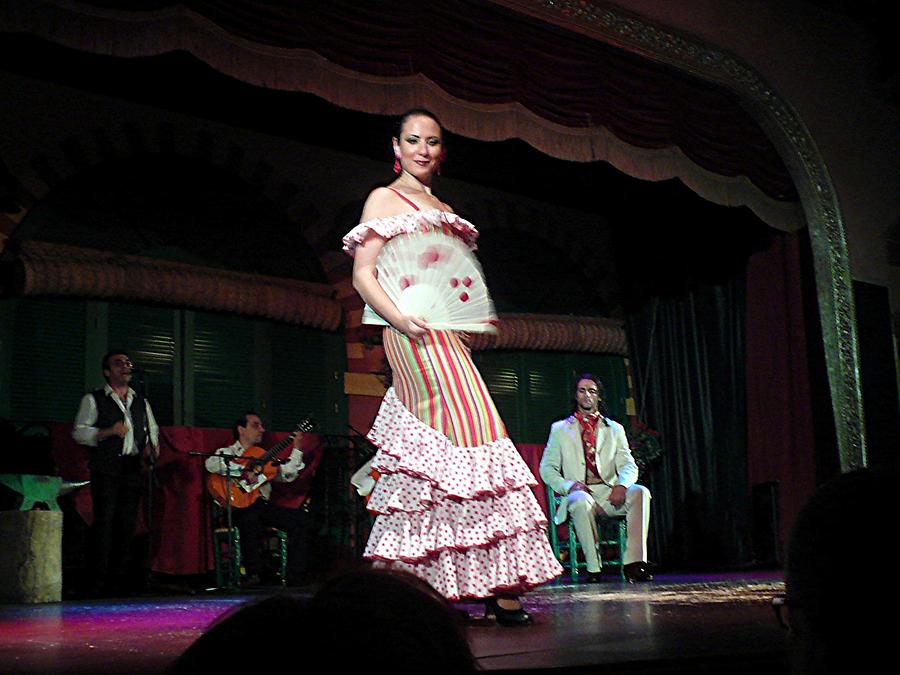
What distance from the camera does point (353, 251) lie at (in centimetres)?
333

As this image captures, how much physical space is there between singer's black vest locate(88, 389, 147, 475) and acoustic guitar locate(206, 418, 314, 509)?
0.54 meters

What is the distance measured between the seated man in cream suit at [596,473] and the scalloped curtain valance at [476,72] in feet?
5.38

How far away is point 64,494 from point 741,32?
4849 mm

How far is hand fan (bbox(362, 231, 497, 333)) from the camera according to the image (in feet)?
10.4

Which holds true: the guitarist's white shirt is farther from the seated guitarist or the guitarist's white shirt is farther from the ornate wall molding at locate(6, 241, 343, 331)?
the ornate wall molding at locate(6, 241, 343, 331)

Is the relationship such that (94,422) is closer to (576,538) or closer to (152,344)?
(152,344)

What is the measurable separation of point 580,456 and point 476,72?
275 cm

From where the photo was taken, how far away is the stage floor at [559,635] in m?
2.15

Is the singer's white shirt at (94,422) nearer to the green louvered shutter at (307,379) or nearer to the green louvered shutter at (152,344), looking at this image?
the green louvered shutter at (152,344)

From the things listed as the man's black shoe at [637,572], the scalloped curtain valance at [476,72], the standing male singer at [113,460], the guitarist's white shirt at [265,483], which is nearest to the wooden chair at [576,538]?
the man's black shoe at [637,572]

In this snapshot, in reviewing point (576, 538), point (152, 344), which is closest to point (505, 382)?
point (576, 538)

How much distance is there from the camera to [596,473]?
6.86 meters

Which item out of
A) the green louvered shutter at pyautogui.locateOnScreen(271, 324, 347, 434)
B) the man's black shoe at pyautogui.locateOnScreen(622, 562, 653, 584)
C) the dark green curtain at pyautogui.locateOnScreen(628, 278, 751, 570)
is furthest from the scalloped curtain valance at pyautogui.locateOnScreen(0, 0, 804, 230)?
the green louvered shutter at pyautogui.locateOnScreen(271, 324, 347, 434)

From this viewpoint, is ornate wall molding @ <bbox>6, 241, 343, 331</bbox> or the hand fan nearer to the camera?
the hand fan
